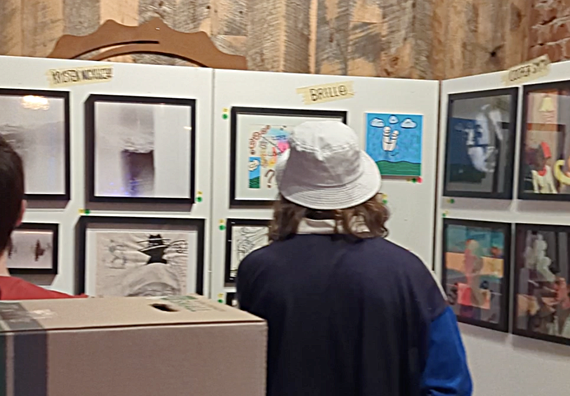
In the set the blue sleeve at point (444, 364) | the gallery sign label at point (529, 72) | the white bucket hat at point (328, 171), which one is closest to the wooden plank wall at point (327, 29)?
the gallery sign label at point (529, 72)

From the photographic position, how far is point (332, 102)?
92.7 inches

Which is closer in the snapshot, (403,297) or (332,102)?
(403,297)

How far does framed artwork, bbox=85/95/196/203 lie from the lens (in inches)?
86.2

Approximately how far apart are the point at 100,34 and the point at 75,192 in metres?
0.56

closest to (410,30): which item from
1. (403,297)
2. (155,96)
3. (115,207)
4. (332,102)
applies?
(332,102)

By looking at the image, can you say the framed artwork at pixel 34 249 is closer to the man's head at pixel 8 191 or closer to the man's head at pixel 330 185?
the man's head at pixel 330 185

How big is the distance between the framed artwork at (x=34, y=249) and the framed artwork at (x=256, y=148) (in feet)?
1.91

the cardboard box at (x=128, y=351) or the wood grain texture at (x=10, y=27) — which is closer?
the cardboard box at (x=128, y=351)

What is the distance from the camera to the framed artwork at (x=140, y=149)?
2.19 meters

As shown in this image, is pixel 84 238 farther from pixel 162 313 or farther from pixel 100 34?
pixel 162 313

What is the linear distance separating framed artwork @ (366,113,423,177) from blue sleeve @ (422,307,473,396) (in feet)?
3.67

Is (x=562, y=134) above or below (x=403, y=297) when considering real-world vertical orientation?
above

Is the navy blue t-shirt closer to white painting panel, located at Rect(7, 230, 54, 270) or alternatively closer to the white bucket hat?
the white bucket hat

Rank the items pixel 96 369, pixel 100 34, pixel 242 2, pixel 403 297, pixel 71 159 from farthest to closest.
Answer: pixel 242 2 → pixel 100 34 → pixel 71 159 → pixel 403 297 → pixel 96 369
